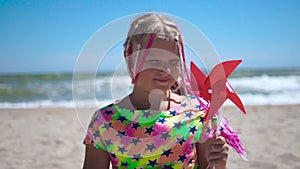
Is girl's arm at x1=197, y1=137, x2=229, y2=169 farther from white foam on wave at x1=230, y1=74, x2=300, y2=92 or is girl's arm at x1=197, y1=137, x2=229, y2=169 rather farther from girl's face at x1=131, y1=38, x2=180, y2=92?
white foam on wave at x1=230, y1=74, x2=300, y2=92

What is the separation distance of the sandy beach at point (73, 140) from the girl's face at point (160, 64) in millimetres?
1907

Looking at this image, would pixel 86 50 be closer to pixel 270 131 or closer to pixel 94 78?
pixel 94 78

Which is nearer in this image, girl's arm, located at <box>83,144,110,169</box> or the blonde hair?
the blonde hair

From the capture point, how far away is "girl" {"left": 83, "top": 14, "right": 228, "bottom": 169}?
4.61 feet

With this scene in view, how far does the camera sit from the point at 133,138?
60.1 inches

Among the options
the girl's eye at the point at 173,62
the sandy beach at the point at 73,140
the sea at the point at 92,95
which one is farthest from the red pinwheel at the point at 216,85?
the sandy beach at the point at 73,140

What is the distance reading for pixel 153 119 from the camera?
1.53 m

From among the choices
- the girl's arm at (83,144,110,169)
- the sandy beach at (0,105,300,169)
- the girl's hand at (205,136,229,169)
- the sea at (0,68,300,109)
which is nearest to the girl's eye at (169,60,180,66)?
the sea at (0,68,300,109)

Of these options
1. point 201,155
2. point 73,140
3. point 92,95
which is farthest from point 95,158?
point 73,140

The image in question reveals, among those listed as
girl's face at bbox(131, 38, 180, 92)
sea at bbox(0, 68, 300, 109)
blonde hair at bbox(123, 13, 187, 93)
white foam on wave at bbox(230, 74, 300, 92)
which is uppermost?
blonde hair at bbox(123, 13, 187, 93)

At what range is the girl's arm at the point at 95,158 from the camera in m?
1.59

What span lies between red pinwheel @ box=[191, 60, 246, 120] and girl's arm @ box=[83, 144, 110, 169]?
0.48 m

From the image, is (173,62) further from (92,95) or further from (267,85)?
(267,85)

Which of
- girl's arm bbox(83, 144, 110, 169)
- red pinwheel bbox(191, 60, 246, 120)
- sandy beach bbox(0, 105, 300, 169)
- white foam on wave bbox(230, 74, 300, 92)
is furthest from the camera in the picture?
white foam on wave bbox(230, 74, 300, 92)
